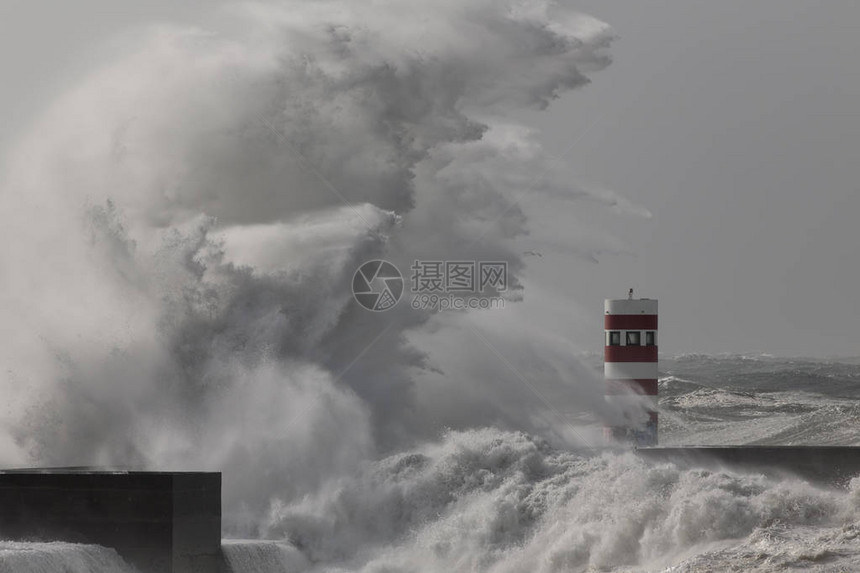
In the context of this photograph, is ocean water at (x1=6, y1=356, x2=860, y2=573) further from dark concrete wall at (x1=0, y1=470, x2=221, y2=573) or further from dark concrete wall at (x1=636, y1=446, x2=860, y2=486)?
dark concrete wall at (x1=0, y1=470, x2=221, y2=573)

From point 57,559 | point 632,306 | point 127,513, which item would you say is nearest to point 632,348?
point 632,306

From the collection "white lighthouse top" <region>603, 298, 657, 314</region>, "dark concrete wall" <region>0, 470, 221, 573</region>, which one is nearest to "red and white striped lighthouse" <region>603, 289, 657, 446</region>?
"white lighthouse top" <region>603, 298, 657, 314</region>

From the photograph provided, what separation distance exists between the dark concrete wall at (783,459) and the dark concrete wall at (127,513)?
5037 millimetres

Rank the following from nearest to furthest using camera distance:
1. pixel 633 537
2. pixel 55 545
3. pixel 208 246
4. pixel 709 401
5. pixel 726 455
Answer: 1. pixel 55 545
2. pixel 633 537
3. pixel 726 455
4. pixel 208 246
5. pixel 709 401

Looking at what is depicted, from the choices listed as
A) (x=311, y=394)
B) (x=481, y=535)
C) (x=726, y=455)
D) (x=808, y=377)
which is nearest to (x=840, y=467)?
(x=726, y=455)

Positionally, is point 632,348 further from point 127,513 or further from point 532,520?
point 127,513

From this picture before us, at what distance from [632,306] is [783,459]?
281 cm

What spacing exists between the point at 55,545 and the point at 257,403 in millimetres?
5467

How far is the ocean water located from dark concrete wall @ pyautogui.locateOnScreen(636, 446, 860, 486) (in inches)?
7.4

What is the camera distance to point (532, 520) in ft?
49.4

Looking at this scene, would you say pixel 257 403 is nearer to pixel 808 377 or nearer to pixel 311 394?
pixel 311 394

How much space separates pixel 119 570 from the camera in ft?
42.5

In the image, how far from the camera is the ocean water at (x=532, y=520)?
12.9 m

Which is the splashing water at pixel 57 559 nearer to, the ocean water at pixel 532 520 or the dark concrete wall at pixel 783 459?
the ocean water at pixel 532 520
